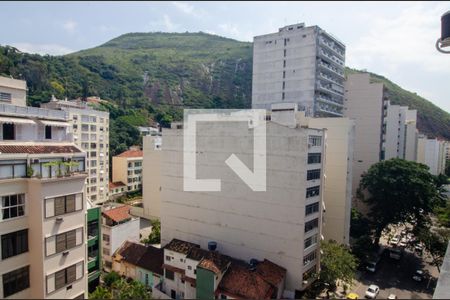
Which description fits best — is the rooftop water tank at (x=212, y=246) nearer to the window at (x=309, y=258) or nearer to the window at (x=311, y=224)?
the window at (x=309, y=258)

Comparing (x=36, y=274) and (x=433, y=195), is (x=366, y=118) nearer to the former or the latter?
(x=433, y=195)

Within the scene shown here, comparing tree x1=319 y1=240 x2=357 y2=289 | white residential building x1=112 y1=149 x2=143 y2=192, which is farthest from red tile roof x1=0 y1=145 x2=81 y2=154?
white residential building x1=112 y1=149 x2=143 y2=192

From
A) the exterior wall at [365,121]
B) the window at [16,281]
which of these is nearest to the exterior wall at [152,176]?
the window at [16,281]

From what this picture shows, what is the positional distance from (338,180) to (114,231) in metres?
10.1

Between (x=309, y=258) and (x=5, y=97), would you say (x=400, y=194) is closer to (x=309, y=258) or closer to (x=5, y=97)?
(x=309, y=258)

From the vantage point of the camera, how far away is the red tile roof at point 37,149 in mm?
6212

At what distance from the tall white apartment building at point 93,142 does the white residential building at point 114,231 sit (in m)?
8.49

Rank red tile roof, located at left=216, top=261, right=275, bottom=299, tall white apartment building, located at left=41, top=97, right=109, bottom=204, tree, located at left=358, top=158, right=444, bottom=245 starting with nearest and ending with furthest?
red tile roof, located at left=216, top=261, right=275, bottom=299 < tree, located at left=358, top=158, right=444, bottom=245 < tall white apartment building, located at left=41, top=97, right=109, bottom=204

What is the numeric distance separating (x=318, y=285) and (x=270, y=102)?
45.8 ft

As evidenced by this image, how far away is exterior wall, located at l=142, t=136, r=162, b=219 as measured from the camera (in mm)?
18703

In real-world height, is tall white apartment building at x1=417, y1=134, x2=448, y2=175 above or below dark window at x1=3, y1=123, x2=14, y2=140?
below

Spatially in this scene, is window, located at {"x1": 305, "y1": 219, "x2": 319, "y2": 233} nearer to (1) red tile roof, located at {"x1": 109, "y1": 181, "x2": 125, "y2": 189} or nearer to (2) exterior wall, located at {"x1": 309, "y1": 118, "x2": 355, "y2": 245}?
(2) exterior wall, located at {"x1": 309, "y1": 118, "x2": 355, "y2": 245}

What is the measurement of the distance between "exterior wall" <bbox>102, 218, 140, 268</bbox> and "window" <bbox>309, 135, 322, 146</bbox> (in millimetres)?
8455

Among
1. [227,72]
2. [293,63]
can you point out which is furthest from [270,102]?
[227,72]
